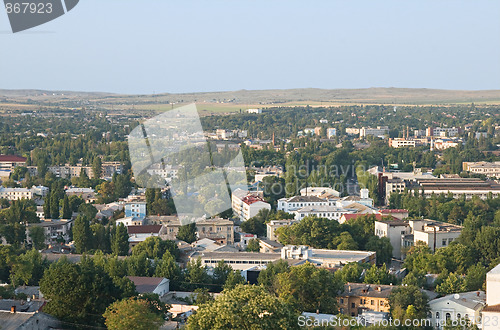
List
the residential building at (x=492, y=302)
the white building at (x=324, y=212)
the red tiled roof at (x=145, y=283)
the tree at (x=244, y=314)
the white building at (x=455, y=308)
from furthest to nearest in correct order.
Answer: the white building at (x=324, y=212) < the red tiled roof at (x=145, y=283) < the white building at (x=455, y=308) < the residential building at (x=492, y=302) < the tree at (x=244, y=314)

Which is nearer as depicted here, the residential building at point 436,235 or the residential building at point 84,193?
the residential building at point 436,235

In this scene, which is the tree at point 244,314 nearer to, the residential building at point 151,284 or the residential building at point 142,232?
the residential building at point 151,284

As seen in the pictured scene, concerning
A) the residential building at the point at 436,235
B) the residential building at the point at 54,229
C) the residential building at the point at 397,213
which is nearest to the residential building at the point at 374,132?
the residential building at the point at 397,213

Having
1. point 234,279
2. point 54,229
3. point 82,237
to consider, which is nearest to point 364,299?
point 234,279

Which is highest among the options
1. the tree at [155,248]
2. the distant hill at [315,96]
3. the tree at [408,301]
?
the tree at [408,301]

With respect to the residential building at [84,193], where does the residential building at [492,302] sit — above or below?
above

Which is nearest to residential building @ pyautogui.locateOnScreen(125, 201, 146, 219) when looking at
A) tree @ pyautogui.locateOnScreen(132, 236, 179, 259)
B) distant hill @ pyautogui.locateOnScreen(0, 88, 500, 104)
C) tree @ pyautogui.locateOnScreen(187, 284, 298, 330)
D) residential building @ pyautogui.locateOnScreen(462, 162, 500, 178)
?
tree @ pyautogui.locateOnScreen(132, 236, 179, 259)
